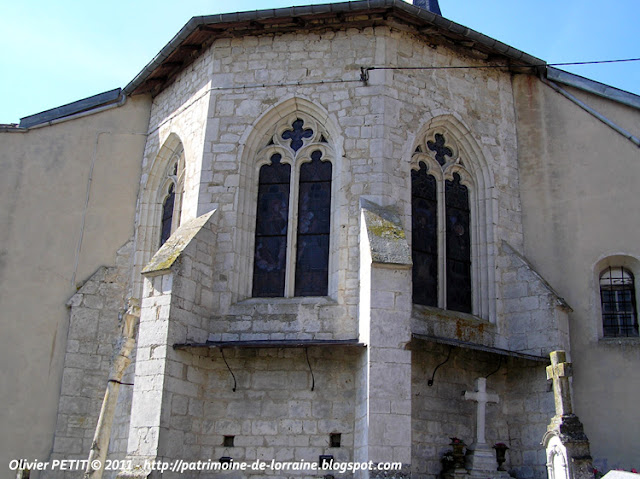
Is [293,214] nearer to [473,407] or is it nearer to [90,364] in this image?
[473,407]

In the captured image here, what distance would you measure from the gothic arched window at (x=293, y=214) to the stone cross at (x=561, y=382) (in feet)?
11.2

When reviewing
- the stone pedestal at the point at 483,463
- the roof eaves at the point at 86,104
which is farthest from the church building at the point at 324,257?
the roof eaves at the point at 86,104

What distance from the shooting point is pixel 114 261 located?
13164 millimetres

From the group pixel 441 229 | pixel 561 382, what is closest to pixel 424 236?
pixel 441 229

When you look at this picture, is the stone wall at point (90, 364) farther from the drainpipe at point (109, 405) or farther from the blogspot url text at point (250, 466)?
the drainpipe at point (109, 405)

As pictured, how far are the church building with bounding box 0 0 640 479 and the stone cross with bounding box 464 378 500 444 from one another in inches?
1.3

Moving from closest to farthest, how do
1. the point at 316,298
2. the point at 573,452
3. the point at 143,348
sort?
the point at 573,452 < the point at 143,348 < the point at 316,298

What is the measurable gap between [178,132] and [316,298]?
3940 millimetres

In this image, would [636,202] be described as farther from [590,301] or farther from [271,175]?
[271,175]

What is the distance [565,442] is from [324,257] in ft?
14.7

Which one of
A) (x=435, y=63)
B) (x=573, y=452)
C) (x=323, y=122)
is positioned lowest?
(x=573, y=452)

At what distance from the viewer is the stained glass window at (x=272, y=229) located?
38.4ft

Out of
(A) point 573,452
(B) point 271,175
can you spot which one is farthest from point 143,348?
(A) point 573,452

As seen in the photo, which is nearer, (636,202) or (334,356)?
(334,356)
